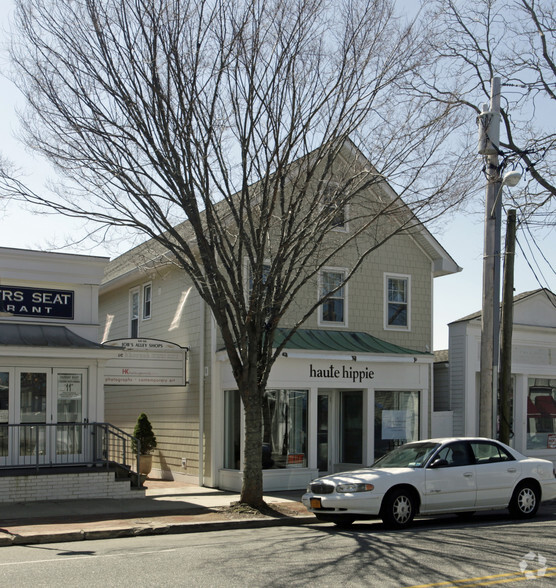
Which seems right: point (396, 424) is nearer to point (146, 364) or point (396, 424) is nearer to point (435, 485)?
point (146, 364)

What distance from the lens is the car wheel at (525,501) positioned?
1365 centimetres

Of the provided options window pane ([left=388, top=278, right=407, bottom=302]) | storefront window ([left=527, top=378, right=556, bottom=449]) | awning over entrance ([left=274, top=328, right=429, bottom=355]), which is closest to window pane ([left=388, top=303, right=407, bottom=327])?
window pane ([left=388, top=278, right=407, bottom=302])

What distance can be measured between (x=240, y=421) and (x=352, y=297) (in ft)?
16.2

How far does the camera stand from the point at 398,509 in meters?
12.4

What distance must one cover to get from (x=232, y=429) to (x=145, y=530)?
258 inches

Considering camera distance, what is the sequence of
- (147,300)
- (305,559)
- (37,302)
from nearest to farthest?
(305,559) → (37,302) → (147,300)

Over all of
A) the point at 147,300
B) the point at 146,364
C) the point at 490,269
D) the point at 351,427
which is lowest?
the point at 351,427

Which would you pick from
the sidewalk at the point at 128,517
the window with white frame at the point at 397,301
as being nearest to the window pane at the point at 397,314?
the window with white frame at the point at 397,301

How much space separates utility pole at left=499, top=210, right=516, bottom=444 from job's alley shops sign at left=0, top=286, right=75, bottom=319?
946 cm

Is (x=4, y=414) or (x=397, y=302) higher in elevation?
(x=397, y=302)

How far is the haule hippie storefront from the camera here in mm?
18750

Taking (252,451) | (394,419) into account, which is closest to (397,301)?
(394,419)

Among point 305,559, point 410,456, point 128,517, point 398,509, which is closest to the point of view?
point 305,559

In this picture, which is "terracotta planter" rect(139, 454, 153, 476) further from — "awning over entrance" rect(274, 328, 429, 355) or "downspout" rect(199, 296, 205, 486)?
"awning over entrance" rect(274, 328, 429, 355)
